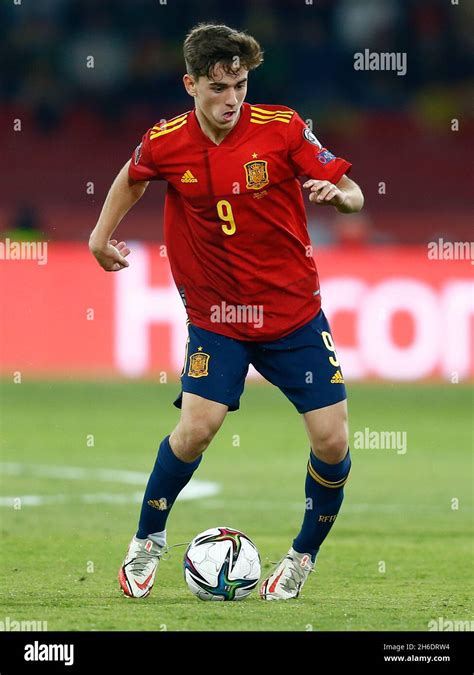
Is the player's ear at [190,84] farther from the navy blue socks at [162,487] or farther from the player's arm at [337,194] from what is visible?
the navy blue socks at [162,487]

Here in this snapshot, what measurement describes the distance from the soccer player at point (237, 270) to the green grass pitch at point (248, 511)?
43 centimetres

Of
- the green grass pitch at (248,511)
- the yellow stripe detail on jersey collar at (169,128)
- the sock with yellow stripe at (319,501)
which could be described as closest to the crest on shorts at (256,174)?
the yellow stripe detail on jersey collar at (169,128)

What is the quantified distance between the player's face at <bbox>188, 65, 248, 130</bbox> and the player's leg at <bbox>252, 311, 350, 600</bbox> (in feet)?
3.14

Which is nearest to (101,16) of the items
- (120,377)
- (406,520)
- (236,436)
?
(120,377)

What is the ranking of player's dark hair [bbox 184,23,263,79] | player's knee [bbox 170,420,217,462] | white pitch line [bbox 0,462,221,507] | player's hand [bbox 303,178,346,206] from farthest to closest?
white pitch line [bbox 0,462,221,507] < player's knee [bbox 170,420,217,462] < player's dark hair [bbox 184,23,263,79] < player's hand [bbox 303,178,346,206]

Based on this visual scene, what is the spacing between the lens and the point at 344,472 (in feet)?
19.6

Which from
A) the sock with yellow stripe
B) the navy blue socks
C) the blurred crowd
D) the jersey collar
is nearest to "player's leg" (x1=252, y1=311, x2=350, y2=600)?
the sock with yellow stripe

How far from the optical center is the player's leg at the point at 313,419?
5.77m

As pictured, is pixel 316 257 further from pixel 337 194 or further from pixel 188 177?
pixel 337 194

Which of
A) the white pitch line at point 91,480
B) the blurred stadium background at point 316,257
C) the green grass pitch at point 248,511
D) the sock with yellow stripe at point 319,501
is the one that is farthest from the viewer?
the white pitch line at point 91,480

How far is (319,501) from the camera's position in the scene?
19.6 feet

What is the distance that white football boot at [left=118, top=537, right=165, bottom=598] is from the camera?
228 inches

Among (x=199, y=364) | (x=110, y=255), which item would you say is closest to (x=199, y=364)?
(x=199, y=364)

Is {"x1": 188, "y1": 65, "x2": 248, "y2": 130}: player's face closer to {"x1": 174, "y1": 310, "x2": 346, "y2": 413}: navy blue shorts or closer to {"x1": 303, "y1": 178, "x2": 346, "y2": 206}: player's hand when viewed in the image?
{"x1": 303, "y1": 178, "x2": 346, "y2": 206}: player's hand
